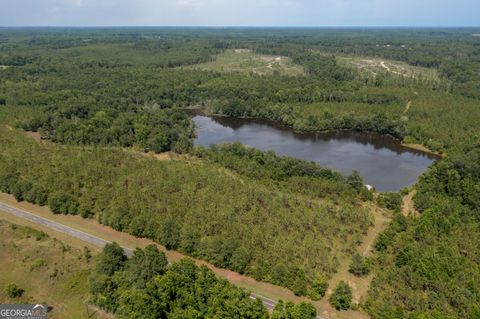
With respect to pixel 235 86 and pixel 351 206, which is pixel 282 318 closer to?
pixel 351 206

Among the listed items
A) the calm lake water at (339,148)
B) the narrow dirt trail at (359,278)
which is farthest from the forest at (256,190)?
the calm lake water at (339,148)

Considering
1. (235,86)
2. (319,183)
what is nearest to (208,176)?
(319,183)

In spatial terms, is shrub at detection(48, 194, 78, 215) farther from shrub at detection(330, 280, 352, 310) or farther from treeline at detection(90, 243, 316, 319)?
shrub at detection(330, 280, 352, 310)

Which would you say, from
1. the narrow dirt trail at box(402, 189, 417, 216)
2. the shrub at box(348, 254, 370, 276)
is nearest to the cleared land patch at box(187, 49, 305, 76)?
the narrow dirt trail at box(402, 189, 417, 216)

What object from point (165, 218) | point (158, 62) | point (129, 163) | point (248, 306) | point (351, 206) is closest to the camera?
point (248, 306)

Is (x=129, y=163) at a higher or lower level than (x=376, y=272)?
higher

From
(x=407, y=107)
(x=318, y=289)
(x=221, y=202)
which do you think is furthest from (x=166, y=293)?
(x=407, y=107)

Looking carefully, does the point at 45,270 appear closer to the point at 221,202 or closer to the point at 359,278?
the point at 221,202
